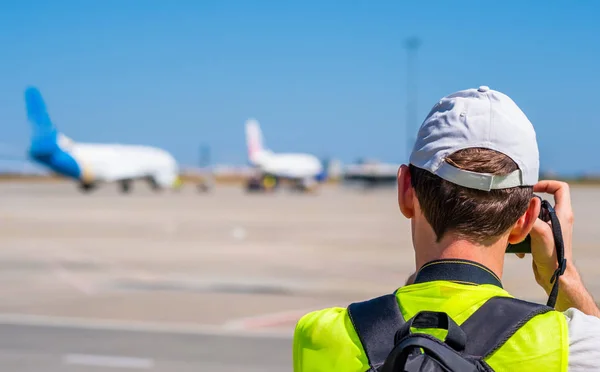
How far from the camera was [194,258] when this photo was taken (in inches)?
736

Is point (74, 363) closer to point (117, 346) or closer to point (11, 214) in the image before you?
point (117, 346)

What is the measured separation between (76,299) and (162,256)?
647cm

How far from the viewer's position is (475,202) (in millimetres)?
1686

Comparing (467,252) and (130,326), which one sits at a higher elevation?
(467,252)

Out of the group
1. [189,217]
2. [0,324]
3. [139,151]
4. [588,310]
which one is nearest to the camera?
[588,310]

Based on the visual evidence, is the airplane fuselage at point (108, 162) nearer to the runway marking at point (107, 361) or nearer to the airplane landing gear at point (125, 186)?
the airplane landing gear at point (125, 186)

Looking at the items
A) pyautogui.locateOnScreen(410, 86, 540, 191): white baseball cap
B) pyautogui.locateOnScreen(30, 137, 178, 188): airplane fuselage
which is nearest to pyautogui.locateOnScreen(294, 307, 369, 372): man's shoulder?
pyautogui.locateOnScreen(410, 86, 540, 191): white baseball cap

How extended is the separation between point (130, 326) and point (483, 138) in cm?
940

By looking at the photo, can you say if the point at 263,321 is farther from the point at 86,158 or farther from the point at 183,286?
the point at 86,158

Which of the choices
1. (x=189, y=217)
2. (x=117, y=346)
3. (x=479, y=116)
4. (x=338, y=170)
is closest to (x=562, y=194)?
(x=479, y=116)

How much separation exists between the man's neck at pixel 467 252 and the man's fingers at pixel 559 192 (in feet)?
1.11

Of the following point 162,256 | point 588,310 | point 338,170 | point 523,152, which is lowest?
point 338,170

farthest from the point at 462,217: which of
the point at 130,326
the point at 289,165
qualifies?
the point at 289,165

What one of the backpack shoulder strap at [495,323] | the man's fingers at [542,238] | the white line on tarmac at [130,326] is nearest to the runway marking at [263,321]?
the white line on tarmac at [130,326]
